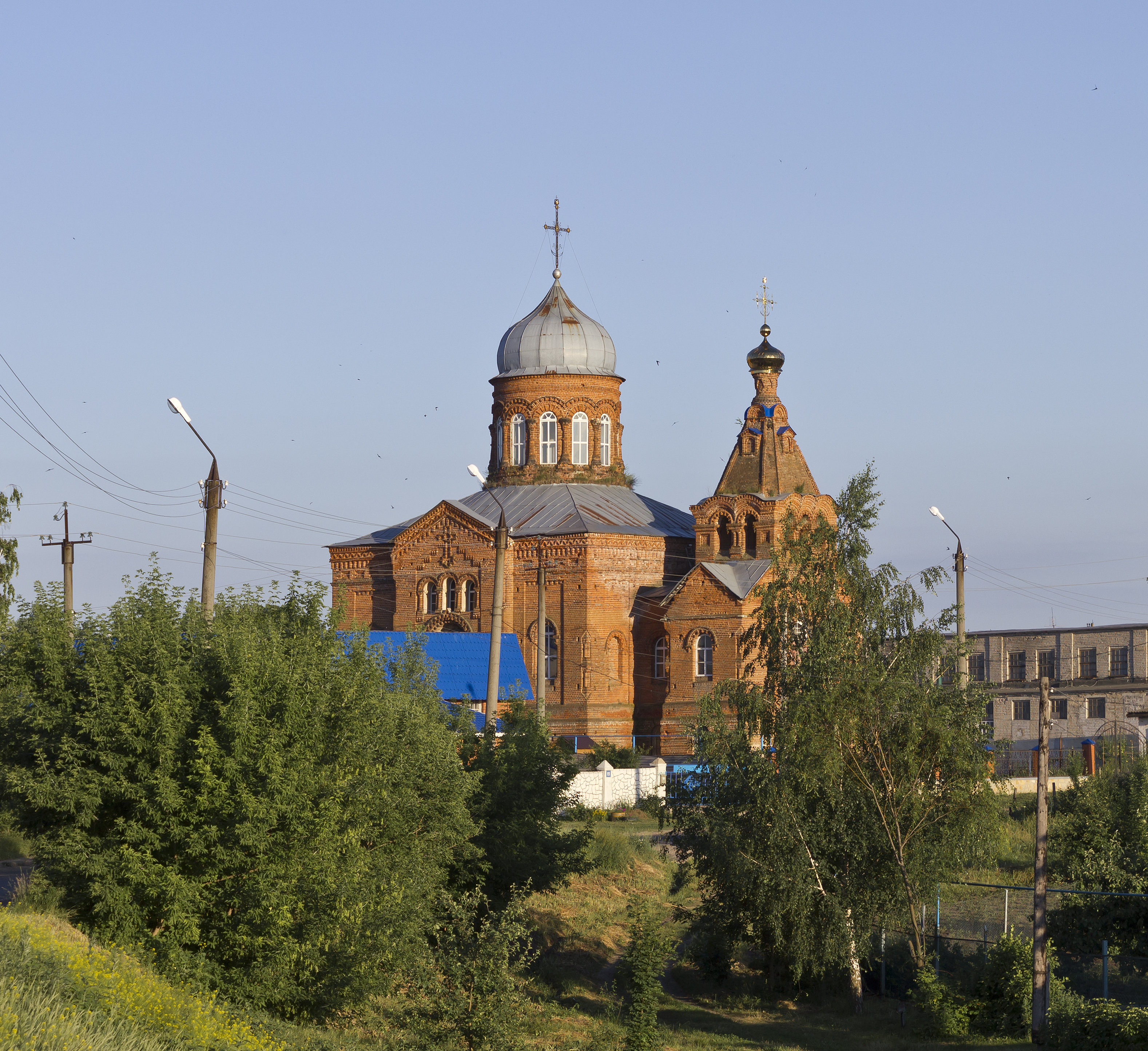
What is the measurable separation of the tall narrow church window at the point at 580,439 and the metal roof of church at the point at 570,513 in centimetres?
117

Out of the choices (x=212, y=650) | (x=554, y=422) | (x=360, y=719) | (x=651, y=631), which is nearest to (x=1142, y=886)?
(x=360, y=719)

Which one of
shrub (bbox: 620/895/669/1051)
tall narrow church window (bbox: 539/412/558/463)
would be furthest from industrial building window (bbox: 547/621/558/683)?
shrub (bbox: 620/895/669/1051)

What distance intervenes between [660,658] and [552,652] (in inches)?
Result: 136

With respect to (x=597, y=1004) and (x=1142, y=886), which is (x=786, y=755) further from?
(x=1142, y=886)

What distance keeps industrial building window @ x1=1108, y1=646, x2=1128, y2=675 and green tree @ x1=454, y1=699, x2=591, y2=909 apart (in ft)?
147

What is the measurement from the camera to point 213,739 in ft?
59.0

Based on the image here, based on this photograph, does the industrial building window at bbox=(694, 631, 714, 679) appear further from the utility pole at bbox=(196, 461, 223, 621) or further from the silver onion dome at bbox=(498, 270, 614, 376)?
the utility pole at bbox=(196, 461, 223, 621)

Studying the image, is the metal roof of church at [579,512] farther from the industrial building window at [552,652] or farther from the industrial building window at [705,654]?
the industrial building window at [705,654]

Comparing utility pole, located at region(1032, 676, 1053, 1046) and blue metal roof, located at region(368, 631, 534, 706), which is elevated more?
blue metal roof, located at region(368, 631, 534, 706)

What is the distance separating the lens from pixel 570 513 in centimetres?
5097

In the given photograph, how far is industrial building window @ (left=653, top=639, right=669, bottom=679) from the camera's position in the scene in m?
49.5

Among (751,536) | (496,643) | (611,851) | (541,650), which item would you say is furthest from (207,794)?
(751,536)

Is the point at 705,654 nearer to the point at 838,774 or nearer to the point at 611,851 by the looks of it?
the point at 611,851

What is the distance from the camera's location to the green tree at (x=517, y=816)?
82.2 ft
